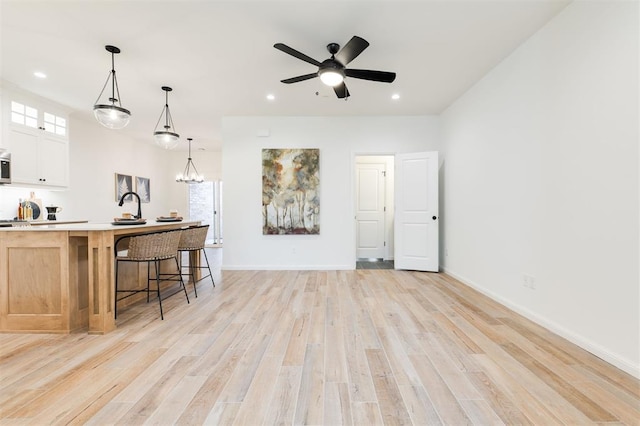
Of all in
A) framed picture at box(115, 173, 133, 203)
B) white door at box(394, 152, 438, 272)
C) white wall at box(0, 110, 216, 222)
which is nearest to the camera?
white door at box(394, 152, 438, 272)

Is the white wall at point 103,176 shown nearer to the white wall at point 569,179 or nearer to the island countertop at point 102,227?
the island countertop at point 102,227

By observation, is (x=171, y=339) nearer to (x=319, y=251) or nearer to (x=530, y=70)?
(x=319, y=251)

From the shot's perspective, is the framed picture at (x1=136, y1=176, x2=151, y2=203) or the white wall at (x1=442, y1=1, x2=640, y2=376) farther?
the framed picture at (x1=136, y1=176, x2=151, y2=203)

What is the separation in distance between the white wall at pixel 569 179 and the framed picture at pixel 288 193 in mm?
2672

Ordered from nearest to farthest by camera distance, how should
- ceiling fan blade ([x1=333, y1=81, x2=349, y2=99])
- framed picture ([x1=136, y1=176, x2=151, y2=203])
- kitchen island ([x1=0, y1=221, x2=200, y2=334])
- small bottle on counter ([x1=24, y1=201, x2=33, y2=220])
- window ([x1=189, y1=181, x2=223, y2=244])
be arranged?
kitchen island ([x1=0, y1=221, x2=200, y2=334]) → ceiling fan blade ([x1=333, y1=81, x2=349, y2=99]) → small bottle on counter ([x1=24, y1=201, x2=33, y2=220]) → framed picture ([x1=136, y1=176, x2=151, y2=203]) → window ([x1=189, y1=181, x2=223, y2=244])

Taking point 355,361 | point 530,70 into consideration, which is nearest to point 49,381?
point 355,361

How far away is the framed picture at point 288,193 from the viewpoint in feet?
17.1

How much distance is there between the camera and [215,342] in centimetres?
235

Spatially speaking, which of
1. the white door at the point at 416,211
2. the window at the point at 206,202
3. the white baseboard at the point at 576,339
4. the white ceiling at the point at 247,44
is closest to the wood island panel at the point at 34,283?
the white ceiling at the point at 247,44

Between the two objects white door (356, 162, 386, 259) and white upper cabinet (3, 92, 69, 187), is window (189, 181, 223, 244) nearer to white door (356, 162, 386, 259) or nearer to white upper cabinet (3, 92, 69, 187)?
white upper cabinet (3, 92, 69, 187)

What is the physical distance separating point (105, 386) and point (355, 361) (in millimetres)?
1587

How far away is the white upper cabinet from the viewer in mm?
4066

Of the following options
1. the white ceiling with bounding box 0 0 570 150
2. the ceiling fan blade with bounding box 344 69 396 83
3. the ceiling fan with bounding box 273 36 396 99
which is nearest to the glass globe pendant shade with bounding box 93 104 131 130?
the white ceiling with bounding box 0 0 570 150

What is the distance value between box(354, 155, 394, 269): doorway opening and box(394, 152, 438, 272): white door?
1.28m
